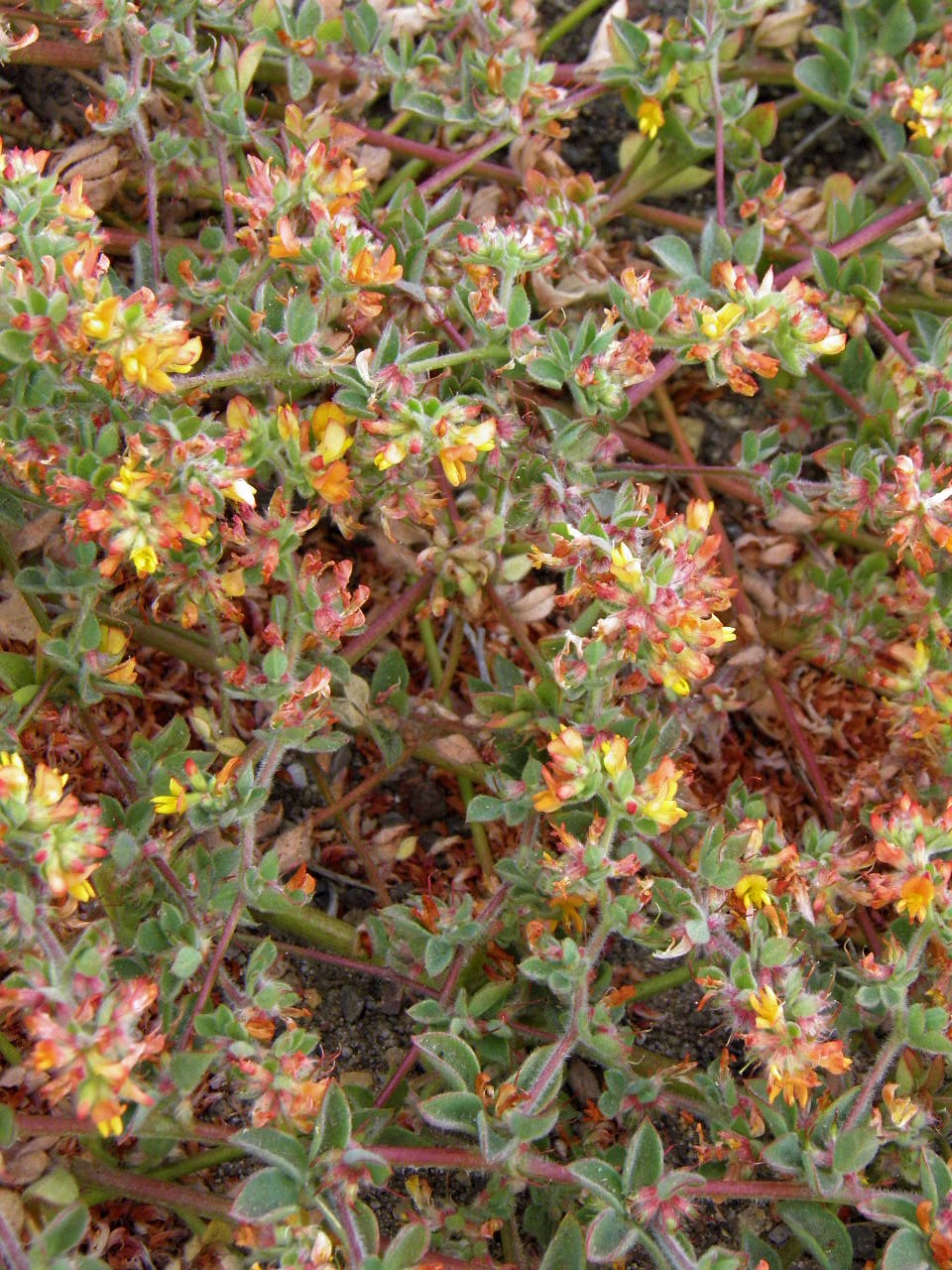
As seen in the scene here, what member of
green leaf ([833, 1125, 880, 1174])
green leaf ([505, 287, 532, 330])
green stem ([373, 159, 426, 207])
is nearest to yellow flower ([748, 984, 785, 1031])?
green leaf ([833, 1125, 880, 1174])

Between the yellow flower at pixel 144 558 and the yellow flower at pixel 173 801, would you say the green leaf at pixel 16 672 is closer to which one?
the yellow flower at pixel 173 801

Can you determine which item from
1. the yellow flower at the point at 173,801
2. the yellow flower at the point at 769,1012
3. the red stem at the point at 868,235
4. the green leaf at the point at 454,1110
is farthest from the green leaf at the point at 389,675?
the red stem at the point at 868,235

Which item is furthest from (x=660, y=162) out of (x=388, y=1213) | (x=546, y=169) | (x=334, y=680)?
(x=388, y=1213)

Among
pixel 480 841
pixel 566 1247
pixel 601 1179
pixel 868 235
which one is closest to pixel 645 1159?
pixel 601 1179

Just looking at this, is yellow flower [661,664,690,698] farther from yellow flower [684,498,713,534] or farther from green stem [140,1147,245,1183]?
green stem [140,1147,245,1183]

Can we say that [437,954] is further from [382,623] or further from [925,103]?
[925,103]
